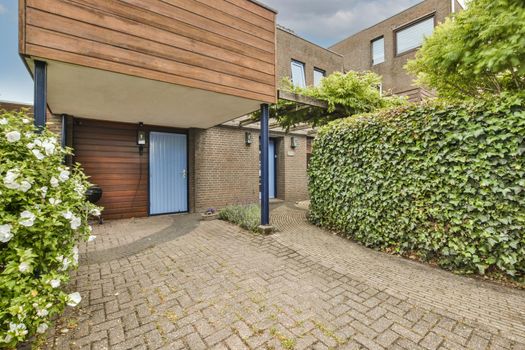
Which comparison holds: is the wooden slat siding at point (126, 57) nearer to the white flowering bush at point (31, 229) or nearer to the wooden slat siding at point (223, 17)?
the wooden slat siding at point (223, 17)

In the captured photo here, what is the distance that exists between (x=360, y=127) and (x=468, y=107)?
1.52 m

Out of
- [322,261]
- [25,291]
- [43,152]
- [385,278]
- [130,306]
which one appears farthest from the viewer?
[322,261]

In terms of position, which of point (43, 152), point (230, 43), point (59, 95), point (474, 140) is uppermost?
point (230, 43)

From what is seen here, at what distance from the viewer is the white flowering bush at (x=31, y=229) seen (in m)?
1.58

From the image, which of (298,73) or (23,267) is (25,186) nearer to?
(23,267)

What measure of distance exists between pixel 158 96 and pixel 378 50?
1430 cm

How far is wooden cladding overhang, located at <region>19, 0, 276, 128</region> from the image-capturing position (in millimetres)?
2938

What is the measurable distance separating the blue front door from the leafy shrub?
5.68 feet

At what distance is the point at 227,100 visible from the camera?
4.60 metres

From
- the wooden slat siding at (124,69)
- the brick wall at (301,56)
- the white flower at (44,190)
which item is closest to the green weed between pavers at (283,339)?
the white flower at (44,190)

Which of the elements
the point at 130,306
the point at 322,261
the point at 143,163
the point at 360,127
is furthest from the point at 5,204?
the point at 143,163

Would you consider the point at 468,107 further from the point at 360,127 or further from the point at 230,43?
the point at 230,43

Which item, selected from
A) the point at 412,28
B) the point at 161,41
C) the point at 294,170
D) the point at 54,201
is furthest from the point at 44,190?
the point at 412,28

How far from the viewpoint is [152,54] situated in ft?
11.5
